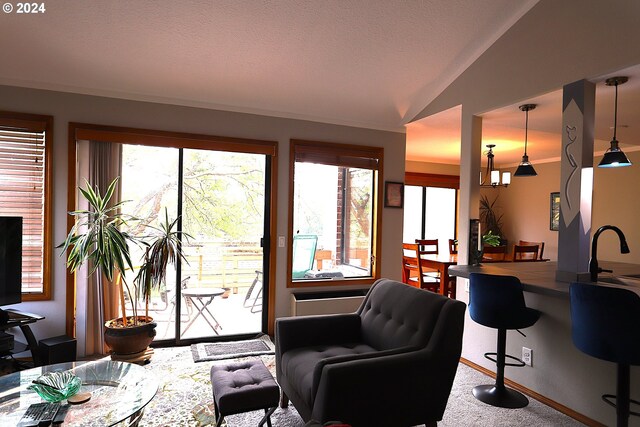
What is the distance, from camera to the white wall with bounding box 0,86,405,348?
3.48 metres

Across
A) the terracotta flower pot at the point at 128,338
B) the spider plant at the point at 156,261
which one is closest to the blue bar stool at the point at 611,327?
the spider plant at the point at 156,261

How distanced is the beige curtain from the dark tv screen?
0.52 meters

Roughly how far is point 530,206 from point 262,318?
573 cm

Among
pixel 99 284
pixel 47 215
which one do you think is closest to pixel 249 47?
pixel 47 215

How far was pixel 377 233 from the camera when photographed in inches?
188

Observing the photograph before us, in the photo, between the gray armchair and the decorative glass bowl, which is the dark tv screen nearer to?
the decorative glass bowl

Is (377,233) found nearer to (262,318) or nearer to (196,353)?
(262,318)

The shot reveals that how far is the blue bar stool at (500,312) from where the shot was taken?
2758 millimetres

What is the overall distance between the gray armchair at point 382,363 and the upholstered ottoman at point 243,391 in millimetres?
191

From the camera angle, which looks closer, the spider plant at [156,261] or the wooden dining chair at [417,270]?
the spider plant at [156,261]

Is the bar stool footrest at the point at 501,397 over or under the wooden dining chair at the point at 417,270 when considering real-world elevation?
under

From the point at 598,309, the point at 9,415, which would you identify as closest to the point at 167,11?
the point at 9,415

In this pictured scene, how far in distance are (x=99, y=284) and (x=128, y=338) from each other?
2.19ft

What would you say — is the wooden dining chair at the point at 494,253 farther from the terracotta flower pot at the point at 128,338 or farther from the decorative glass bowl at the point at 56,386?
the decorative glass bowl at the point at 56,386
